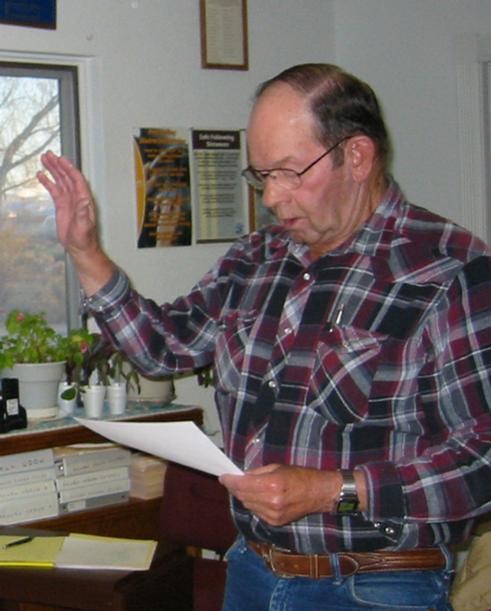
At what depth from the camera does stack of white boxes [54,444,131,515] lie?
9.41ft

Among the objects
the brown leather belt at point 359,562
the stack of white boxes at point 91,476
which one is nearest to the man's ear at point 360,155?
the brown leather belt at point 359,562

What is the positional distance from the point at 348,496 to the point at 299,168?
1.58 feet

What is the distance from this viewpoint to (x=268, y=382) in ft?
5.01

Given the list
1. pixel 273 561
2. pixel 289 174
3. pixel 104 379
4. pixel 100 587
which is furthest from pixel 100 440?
pixel 289 174

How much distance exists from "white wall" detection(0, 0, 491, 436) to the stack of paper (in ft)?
3.79

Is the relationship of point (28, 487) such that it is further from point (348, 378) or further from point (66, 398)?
point (348, 378)

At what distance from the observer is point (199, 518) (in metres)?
2.74

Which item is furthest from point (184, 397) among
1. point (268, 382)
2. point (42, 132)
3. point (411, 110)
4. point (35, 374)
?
point (268, 382)

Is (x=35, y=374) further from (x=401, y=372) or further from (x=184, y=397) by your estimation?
(x=401, y=372)

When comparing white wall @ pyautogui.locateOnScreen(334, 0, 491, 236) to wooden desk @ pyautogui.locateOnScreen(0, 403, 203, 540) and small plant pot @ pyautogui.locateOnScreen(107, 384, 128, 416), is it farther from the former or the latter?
small plant pot @ pyautogui.locateOnScreen(107, 384, 128, 416)

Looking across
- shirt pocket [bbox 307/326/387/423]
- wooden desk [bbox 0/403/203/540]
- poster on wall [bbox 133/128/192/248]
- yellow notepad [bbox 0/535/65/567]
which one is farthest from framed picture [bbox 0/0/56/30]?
shirt pocket [bbox 307/326/387/423]

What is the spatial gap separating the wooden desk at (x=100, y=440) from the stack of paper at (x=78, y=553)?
0.47 meters

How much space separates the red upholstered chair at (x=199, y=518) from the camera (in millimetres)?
2705

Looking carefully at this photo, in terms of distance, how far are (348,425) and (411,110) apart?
2.23m
